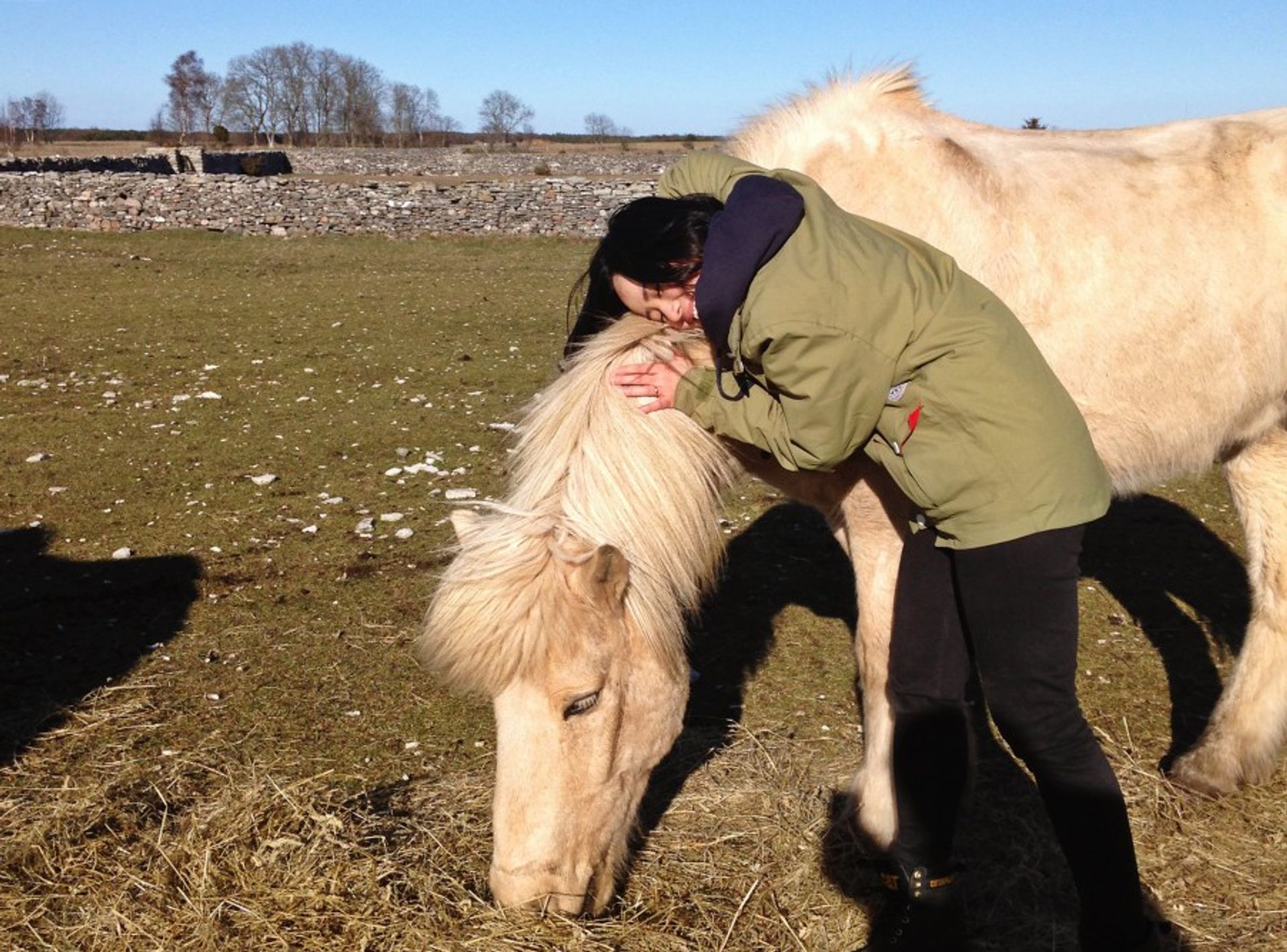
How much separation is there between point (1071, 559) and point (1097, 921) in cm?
86

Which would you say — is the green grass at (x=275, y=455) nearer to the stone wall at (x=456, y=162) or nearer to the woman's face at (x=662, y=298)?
the woman's face at (x=662, y=298)

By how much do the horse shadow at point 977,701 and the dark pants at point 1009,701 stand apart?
1.11 feet

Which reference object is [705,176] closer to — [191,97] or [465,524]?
[465,524]

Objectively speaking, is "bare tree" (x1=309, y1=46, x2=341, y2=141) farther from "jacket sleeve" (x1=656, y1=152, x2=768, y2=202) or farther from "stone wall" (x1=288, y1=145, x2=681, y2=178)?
"jacket sleeve" (x1=656, y1=152, x2=768, y2=202)

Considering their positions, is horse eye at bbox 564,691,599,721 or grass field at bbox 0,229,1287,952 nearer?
horse eye at bbox 564,691,599,721

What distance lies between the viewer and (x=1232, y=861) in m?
2.98

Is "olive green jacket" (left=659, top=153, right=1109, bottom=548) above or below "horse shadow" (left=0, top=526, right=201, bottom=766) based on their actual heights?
above

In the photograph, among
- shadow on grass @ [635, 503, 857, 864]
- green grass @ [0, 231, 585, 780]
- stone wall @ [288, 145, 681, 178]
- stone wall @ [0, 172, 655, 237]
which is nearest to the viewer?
shadow on grass @ [635, 503, 857, 864]

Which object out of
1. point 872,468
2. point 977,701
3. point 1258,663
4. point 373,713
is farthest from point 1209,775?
point 373,713

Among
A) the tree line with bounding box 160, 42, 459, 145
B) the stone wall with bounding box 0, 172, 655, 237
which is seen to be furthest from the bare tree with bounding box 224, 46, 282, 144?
the stone wall with bounding box 0, 172, 655, 237

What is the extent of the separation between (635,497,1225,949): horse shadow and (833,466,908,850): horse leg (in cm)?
11

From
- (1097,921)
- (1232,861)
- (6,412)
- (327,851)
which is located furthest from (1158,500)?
(6,412)

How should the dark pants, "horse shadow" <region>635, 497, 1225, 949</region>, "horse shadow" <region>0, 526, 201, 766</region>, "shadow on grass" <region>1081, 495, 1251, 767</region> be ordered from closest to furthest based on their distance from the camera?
the dark pants
"horse shadow" <region>635, 497, 1225, 949</region>
"horse shadow" <region>0, 526, 201, 766</region>
"shadow on grass" <region>1081, 495, 1251, 767</region>

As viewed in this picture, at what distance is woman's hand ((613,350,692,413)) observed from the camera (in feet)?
8.13
